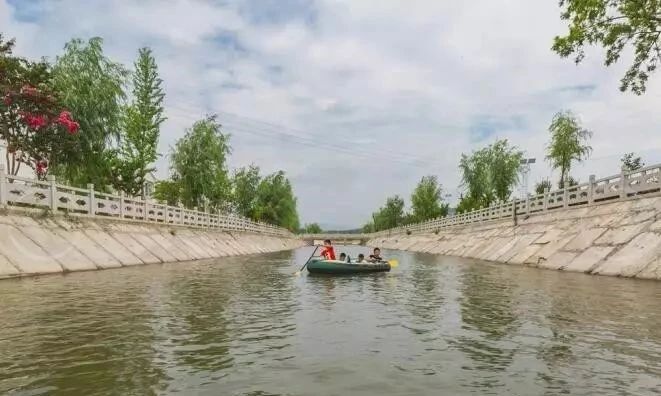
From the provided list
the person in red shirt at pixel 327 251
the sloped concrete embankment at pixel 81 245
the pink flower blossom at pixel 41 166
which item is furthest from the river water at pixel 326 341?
the pink flower blossom at pixel 41 166

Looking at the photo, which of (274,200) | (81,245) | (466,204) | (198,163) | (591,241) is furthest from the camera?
(274,200)

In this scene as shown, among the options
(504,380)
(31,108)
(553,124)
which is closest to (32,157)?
(31,108)

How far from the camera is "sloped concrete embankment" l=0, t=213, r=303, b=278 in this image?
17094 millimetres

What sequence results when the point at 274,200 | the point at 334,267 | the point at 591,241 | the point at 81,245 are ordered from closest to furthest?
1. the point at 334,267
2. the point at 81,245
3. the point at 591,241
4. the point at 274,200

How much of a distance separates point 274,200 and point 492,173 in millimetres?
42483

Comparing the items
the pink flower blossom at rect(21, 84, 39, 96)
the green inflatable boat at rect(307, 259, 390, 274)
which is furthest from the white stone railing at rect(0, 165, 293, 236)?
the green inflatable boat at rect(307, 259, 390, 274)

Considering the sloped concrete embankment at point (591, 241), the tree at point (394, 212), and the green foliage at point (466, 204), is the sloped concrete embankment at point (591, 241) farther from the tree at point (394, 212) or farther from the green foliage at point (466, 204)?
the tree at point (394, 212)

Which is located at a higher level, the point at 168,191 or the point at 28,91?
the point at 28,91

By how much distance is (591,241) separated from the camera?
71.7 ft

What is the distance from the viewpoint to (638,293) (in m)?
13.7

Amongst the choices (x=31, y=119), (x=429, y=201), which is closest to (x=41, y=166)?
(x=31, y=119)

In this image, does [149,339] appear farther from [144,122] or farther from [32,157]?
[144,122]

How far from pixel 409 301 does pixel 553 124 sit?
1702 inches

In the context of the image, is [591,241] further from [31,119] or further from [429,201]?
[429,201]
